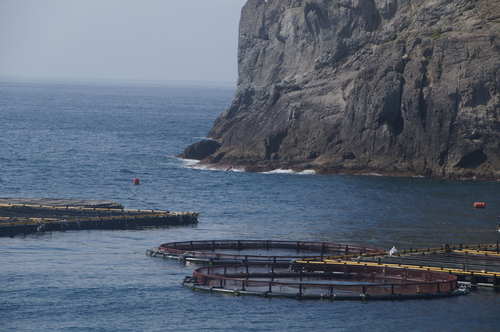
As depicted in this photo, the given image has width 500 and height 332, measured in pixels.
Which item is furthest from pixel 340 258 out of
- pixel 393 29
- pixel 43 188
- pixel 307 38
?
pixel 307 38

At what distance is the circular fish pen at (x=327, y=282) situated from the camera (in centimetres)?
5212

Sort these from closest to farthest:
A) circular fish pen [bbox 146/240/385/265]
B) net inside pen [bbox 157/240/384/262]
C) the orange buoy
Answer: circular fish pen [bbox 146/240/385/265]
net inside pen [bbox 157/240/384/262]
the orange buoy

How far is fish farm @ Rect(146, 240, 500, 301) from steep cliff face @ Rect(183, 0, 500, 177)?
4262cm

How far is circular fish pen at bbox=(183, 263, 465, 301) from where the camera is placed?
52.1 m

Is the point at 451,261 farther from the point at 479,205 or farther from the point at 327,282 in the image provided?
the point at 479,205

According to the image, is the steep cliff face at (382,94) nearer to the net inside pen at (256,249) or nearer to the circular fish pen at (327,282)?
the net inside pen at (256,249)

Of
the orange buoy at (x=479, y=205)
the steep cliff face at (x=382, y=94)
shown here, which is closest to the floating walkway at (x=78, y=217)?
the orange buoy at (x=479, y=205)

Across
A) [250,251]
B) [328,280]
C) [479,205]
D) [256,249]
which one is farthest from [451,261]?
[479,205]

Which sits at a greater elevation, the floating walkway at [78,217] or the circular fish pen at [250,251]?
the circular fish pen at [250,251]

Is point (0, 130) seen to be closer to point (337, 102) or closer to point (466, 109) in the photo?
point (337, 102)

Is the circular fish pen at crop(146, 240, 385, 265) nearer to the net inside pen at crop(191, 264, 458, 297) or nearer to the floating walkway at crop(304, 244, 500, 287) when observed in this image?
the net inside pen at crop(191, 264, 458, 297)

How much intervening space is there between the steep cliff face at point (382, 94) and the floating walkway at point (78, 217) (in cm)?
3824

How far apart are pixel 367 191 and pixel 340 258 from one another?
39.3 m

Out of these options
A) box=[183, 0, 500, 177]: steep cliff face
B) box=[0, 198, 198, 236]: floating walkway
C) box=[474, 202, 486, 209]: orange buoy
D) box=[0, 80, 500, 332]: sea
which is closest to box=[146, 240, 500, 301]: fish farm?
box=[0, 80, 500, 332]: sea
